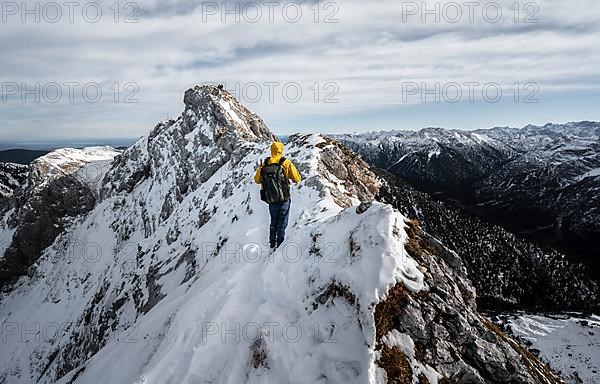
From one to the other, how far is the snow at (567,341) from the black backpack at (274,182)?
289ft

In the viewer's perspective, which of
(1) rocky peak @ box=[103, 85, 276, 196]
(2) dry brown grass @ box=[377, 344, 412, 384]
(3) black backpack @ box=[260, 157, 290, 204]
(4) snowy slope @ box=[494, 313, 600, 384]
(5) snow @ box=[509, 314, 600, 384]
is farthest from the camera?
(4) snowy slope @ box=[494, 313, 600, 384]

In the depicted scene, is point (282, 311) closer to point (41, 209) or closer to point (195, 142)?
point (195, 142)

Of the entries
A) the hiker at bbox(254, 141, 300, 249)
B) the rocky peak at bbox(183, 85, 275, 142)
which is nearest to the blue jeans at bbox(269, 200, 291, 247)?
the hiker at bbox(254, 141, 300, 249)

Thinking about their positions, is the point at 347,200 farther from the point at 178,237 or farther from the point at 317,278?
the point at 178,237

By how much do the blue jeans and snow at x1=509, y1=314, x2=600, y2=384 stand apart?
86.9 meters

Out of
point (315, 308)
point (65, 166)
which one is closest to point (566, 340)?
point (315, 308)

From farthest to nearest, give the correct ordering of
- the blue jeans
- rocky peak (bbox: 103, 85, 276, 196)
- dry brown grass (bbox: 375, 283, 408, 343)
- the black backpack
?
rocky peak (bbox: 103, 85, 276, 196) → the blue jeans → the black backpack → dry brown grass (bbox: 375, 283, 408, 343)

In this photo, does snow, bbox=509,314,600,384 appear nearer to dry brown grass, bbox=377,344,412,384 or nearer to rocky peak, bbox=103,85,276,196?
rocky peak, bbox=103,85,276,196

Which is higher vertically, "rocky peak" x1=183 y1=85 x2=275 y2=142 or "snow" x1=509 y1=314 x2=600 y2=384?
"rocky peak" x1=183 y1=85 x2=275 y2=142

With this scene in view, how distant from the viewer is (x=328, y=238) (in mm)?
12852

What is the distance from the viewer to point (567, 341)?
89562mm

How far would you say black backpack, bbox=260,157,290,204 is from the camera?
13359mm

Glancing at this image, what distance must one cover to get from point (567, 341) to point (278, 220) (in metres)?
107

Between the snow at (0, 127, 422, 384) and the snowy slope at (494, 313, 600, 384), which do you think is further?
the snowy slope at (494, 313, 600, 384)
